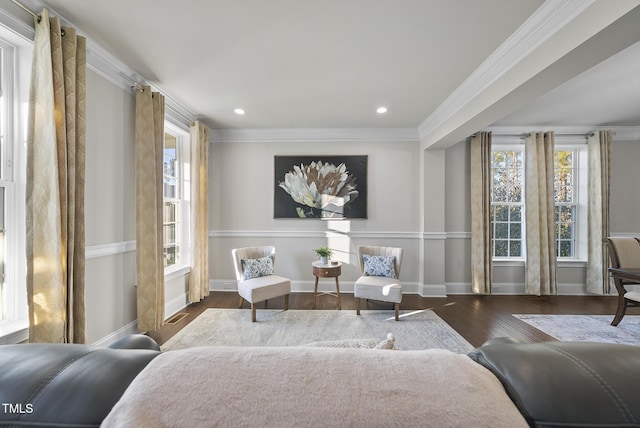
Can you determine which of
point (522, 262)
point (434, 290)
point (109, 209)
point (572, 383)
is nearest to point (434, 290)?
point (434, 290)

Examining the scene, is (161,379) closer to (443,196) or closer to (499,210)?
(443,196)

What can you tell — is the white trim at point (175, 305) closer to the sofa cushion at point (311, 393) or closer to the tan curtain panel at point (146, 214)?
the tan curtain panel at point (146, 214)

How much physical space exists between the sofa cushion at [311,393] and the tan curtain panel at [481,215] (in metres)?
4.20

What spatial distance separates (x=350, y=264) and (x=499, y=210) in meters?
2.69

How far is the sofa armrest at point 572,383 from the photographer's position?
21.4 inches

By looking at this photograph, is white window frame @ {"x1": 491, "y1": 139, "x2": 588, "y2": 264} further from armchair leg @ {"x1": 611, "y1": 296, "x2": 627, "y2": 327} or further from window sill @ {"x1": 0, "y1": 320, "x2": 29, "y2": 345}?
window sill @ {"x1": 0, "y1": 320, "x2": 29, "y2": 345}

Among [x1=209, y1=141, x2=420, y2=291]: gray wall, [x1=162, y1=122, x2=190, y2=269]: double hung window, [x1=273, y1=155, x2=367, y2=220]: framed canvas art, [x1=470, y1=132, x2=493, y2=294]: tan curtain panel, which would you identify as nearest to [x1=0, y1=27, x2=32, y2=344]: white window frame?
[x1=162, y1=122, x2=190, y2=269]: double hung window

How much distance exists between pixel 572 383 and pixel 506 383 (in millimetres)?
133

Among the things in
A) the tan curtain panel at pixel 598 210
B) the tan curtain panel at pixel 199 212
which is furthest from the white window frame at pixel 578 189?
the tan curtain panel at pixel 199 212

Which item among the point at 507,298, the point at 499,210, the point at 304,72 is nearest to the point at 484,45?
the point at 304,72

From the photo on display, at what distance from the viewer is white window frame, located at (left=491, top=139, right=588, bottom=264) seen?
438 centimetres

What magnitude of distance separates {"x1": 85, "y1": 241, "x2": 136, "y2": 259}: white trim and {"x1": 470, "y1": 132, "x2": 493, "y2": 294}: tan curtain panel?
465cm

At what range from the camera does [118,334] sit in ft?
8.48

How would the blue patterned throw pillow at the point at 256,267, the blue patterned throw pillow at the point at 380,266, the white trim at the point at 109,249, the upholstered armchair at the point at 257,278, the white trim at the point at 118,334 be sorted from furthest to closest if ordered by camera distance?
the blue patterned throw pillow at the point at 380,266, the blue patterned throw pillow at the point at 256,267, the upholstered armchair at the point at 257,278, the white trim at the point at 118,334, the white trim at the point at 109,249
